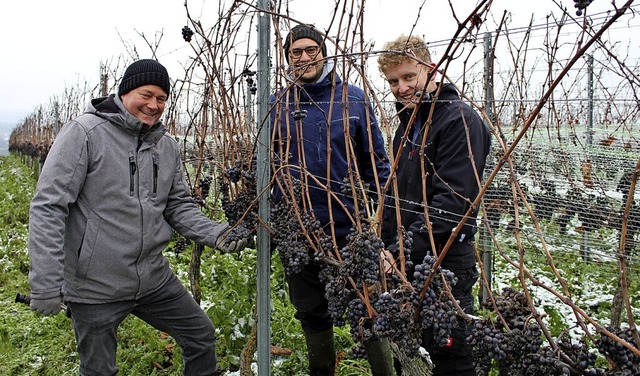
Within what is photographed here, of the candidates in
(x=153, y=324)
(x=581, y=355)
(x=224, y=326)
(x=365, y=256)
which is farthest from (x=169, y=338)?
(x=581, y=355)

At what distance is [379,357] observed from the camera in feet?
8.85

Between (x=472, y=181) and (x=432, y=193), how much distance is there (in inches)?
7.7

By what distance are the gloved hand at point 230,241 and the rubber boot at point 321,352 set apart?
74 centimetres

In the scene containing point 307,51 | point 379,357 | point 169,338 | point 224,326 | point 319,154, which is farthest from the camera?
point 169,338

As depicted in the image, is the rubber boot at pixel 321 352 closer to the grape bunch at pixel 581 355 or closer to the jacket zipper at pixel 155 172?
the jacket zipper at pixel 155 172

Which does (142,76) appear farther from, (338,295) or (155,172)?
(338,295)

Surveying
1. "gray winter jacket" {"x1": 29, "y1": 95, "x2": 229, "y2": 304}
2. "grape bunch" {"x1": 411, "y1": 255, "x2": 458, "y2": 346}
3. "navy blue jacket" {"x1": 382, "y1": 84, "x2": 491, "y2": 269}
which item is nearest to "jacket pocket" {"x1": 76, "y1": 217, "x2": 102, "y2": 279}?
"gray winter jacket" {"x1": 29, "y1": 95, "x2": 229, "y2": 304}

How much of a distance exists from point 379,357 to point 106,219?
157 cm

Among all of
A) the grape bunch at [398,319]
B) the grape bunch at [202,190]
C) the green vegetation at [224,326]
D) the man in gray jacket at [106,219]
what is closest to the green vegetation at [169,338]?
the green vegetation at [224,326]

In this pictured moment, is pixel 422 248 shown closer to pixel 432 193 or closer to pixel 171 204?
pixel 432 193

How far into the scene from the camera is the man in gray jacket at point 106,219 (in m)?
2.04

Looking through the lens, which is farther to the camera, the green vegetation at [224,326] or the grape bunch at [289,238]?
the green vegetation at [224,326]

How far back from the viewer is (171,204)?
8.36 feet

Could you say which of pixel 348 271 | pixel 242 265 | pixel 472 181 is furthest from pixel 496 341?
pixel 242 265
